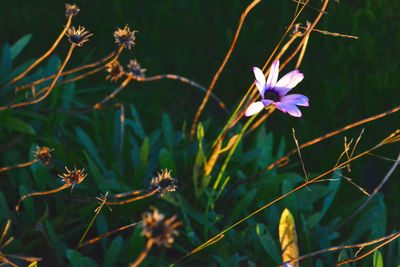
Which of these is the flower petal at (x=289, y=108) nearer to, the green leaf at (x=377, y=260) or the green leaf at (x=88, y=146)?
Result: the green leaf at (x=377, y=260)

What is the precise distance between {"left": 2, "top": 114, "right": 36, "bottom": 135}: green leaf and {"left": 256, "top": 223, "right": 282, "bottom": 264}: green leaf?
2.62 feet

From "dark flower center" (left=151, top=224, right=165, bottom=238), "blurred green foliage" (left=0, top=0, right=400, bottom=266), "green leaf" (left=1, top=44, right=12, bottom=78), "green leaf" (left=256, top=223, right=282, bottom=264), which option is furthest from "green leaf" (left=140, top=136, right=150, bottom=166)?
"dark flower center" (left=151, top=224, right=165, bottom=238)

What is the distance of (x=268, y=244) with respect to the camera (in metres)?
1.32

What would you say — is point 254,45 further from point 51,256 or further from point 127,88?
point 51,256

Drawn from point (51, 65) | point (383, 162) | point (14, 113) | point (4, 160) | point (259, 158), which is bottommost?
point (383, 162)

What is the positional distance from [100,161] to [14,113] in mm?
356

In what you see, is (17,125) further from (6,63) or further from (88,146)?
(6,63)

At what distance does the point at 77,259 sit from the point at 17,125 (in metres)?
0.57

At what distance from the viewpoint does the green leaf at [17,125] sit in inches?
61.6

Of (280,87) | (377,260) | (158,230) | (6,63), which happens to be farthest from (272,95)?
(6,63)

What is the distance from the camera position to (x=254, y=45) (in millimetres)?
2256

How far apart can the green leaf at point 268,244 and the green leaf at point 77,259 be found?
0.46 m

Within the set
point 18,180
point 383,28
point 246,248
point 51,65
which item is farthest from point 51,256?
point 383,28

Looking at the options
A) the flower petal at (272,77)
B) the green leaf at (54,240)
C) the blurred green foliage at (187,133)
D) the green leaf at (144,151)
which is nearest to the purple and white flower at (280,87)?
the flower petal at (272,77)
